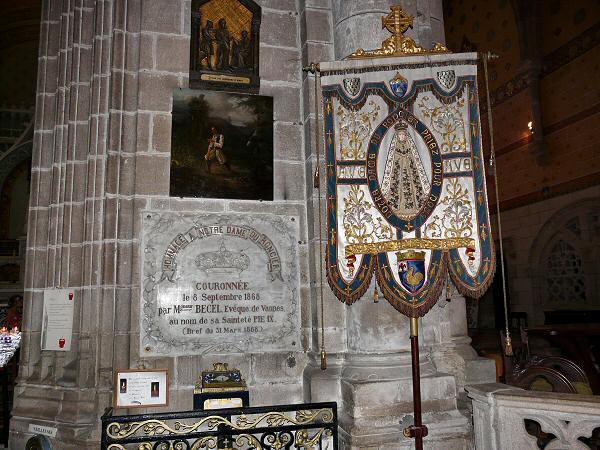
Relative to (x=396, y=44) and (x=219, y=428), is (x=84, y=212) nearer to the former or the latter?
(x=219, y=428)

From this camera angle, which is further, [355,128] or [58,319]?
[58,319]

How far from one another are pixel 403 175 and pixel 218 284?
146 centimetres

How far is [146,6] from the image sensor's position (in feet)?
12.0

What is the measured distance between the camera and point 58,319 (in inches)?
139

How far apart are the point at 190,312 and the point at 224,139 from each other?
4.12ft

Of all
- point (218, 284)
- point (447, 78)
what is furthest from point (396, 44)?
point (218, 284)

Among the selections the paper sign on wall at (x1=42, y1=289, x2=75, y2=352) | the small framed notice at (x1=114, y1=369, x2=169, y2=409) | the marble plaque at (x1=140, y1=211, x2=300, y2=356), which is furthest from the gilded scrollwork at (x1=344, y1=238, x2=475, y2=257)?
the paper sign on wall at (x1=42, y1=289, x2=75, y2=352)

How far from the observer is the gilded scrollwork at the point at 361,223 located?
307cm

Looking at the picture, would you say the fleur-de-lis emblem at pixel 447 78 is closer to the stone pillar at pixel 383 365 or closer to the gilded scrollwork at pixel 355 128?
the gilded scrollwork at pixel 355 128

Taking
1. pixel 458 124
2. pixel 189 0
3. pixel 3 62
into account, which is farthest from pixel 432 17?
pixel 3 62

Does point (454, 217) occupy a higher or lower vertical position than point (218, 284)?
higher

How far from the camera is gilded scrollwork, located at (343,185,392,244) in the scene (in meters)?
3.07

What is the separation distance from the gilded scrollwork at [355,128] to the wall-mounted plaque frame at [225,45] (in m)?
0.91

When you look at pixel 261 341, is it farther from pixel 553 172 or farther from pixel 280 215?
pixel 553 172
